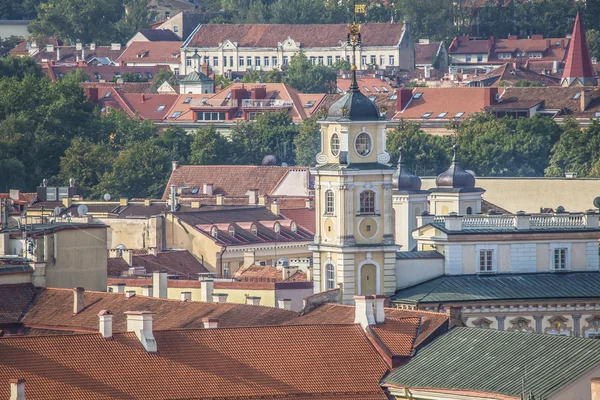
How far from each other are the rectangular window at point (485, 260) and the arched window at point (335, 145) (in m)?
5.12

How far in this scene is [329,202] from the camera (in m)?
84.2

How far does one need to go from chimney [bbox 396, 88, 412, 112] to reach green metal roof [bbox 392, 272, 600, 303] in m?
108

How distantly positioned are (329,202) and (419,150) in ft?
270

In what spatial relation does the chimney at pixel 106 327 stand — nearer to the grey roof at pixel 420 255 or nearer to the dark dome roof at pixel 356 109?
the grey roof at pixel 420 255

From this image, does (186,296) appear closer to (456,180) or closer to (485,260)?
(485,260)

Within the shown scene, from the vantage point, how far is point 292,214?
121562 millimetres

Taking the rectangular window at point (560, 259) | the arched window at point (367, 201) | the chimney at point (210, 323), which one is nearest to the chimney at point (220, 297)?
the arched window at point (367, 201)

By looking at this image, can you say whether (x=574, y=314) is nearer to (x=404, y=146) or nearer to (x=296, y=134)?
(x=404, y=146)

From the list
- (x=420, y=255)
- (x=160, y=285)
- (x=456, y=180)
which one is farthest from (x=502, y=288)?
(x=456, y=180)

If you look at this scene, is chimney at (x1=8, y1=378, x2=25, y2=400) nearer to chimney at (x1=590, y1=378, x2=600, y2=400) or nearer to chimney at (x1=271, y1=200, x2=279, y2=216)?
chimney at (x1=590, y1=378, x2=600, y2=400)

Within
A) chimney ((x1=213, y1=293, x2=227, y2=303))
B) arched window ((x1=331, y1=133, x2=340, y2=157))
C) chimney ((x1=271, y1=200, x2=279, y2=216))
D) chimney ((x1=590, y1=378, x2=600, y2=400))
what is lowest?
chimney ((x1=213, y1=293, x2=227, y2=303))

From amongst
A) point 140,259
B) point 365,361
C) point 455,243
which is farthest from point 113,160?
point 365,361

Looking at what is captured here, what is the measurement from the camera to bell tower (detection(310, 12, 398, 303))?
83.1 m

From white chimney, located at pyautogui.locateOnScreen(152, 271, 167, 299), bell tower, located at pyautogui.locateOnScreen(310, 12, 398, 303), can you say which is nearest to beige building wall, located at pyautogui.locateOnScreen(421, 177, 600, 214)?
bell tower, located at pyautogui.locateOnScreen(310, 12, 398, 303)
